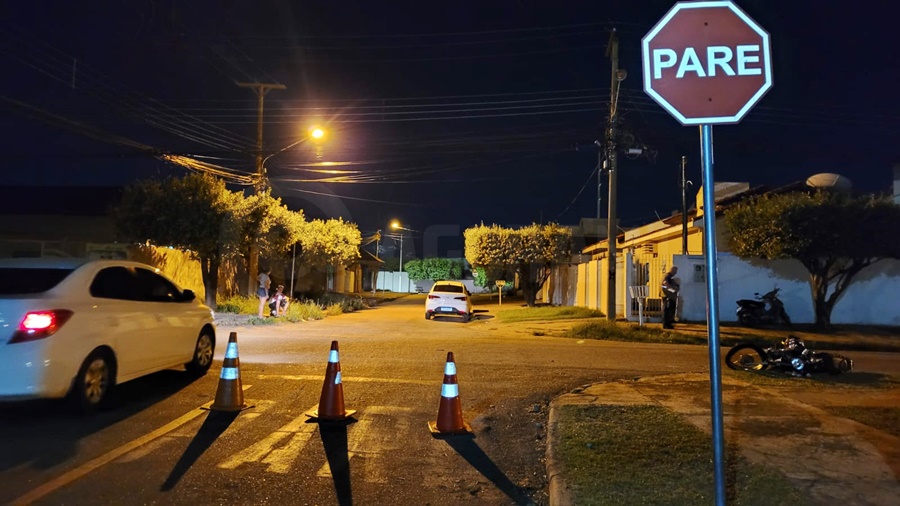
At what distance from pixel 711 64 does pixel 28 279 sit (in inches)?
259

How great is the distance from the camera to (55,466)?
5.05 metres

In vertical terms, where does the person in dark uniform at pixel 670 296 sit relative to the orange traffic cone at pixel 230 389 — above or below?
above

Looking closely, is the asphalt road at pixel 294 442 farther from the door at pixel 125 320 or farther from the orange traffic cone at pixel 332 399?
the door at pixel 125 320

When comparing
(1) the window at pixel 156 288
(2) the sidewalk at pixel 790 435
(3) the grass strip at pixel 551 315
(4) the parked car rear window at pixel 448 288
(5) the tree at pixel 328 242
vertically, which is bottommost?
(2) the sidewalk at pixel 790 435

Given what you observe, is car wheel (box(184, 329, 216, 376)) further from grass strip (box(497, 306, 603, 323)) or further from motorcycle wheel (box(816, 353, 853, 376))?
grass strip (box(497, 306, 603, 323))

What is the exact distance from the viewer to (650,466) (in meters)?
5.00

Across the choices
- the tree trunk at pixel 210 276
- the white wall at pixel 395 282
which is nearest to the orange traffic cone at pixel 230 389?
the tree trunk at pixel 210 276

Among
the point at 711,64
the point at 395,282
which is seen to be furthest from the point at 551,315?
the point at 395,282

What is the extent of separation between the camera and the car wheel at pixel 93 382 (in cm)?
637

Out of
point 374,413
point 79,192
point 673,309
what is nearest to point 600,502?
point 374,413

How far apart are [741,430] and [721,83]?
401cm

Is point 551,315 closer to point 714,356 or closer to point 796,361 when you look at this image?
point 796,361

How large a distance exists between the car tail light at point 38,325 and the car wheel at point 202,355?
275 cm

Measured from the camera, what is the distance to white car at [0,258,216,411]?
5.92 meters
